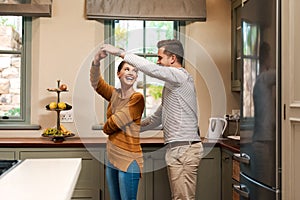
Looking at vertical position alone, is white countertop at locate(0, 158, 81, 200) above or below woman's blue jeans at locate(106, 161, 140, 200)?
above

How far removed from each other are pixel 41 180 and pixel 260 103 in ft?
4.37

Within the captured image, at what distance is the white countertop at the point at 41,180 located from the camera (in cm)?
109

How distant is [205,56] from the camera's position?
363 cm

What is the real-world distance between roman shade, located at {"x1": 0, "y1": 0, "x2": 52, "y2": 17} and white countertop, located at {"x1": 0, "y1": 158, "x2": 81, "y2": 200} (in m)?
1.92

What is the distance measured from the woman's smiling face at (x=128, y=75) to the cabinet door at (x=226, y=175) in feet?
2.98

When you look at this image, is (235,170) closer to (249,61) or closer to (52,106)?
(249,61)

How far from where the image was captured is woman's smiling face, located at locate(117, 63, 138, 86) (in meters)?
2.64

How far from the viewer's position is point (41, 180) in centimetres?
133

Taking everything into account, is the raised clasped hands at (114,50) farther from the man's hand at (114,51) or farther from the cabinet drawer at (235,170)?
the cabinet drawer at (235,170)

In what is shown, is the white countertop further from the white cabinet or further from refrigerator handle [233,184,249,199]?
the white cabinet

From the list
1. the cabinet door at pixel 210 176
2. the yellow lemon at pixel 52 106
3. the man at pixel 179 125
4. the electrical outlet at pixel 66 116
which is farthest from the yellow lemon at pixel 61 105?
the cabinet door at pixel 210 176

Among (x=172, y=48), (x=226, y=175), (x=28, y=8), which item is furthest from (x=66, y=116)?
(x=226, y=175)

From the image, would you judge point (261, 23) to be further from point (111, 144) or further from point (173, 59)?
point (111, 144)

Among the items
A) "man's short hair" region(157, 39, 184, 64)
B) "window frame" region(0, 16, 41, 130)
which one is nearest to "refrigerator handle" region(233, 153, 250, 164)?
"man's short hair" region(157, 39, 184, 64)
